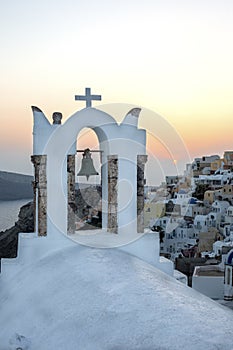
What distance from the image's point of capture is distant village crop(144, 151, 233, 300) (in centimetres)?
1620

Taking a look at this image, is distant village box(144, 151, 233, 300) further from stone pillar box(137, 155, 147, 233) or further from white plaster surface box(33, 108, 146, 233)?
white plaster surface box(33, 108, 146, 233)

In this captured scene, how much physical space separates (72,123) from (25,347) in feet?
7.67

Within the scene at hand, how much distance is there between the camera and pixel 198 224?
31.6m

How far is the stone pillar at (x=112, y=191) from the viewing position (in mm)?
5238

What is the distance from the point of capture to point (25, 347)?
11.3 ft

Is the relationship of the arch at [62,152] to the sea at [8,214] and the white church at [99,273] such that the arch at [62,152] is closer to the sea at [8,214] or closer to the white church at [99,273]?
the white church at [99,273]

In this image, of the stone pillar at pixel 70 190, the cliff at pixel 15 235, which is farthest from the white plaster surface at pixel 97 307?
the cliff at pixel 15 235

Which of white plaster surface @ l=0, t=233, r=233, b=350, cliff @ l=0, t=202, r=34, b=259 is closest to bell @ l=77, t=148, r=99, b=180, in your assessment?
white plaster surface @ l=0, t=233, r=233, b=350

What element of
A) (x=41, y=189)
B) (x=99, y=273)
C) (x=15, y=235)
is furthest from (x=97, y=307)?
(x=15, y=235)

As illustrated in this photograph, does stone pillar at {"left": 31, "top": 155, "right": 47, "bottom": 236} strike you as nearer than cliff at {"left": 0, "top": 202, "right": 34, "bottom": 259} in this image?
Result: Yes

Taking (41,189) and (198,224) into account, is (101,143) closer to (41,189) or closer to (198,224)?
(41,189)

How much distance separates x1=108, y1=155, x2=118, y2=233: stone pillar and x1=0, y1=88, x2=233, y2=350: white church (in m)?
0.01

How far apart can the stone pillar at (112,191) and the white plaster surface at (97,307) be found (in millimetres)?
519

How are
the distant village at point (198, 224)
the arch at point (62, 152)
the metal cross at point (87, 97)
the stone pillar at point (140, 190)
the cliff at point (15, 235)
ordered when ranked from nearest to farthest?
the arch at point (62, 152)
the metal cross at point (87, 97)
the stone pillar at point (140, 190)
the distant village at point (198, 224)
the cliff at point (15, 235)
